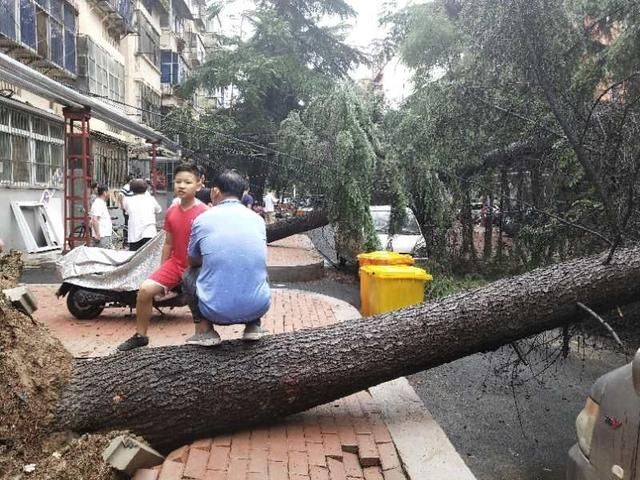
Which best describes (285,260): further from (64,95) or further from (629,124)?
(629,124)

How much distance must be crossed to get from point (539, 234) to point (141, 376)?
5.72 metres

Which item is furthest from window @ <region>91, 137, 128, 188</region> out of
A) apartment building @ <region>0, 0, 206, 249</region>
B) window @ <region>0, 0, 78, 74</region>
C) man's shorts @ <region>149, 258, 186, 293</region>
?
man's shorts @ <region>149, 258, 186, 293</region>

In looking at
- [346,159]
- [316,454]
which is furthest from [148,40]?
[316,454]

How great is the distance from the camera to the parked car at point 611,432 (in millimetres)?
2406

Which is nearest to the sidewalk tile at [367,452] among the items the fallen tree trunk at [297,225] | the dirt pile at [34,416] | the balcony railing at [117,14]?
the dirt pile at [34,416]

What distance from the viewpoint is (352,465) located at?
3.77 metres

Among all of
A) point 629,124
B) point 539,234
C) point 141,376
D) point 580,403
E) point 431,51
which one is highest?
point 431,51

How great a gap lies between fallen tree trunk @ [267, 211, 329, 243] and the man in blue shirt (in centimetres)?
1051

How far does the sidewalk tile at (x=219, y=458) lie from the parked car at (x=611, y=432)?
1.90 meters

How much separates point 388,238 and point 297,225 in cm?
406

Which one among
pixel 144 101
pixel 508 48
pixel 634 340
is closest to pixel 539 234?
pixel 634 340

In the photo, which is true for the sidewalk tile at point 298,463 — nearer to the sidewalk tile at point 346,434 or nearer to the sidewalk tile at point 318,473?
the sidewalk tile at point 318,473

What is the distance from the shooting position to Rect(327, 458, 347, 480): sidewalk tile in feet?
11.8

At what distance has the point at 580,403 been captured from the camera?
5773 millimetres
